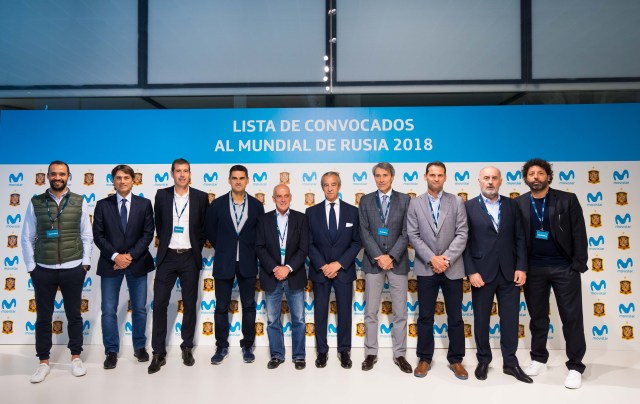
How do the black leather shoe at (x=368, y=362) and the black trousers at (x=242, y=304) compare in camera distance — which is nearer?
the black leather shoe at (x=368, y=362)

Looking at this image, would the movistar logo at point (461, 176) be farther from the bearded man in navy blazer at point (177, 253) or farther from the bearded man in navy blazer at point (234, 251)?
the bearded man in navy blazer at point (177, 253)

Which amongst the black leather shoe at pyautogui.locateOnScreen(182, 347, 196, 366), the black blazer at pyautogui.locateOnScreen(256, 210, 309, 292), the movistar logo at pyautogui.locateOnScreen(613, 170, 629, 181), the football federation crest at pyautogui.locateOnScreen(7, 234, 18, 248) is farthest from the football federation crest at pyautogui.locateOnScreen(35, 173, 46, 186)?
the movistar logo at pyautogui.locateOnScreen(613, 170, 629, 181)

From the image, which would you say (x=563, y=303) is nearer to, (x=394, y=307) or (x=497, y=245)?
(x=497, y=245)

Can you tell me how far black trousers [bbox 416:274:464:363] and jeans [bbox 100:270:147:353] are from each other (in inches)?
→ 103

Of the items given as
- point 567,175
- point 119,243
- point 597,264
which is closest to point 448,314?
point 597,264

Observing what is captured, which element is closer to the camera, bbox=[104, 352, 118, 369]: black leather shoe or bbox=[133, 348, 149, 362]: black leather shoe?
bbox=[104, 352, 118, 369]: black leather shoe

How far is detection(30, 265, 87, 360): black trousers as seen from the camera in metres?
3.78

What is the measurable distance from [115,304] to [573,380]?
4095mm

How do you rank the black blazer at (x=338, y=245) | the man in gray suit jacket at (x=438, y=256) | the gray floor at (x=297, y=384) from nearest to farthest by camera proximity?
the gray floor at (x=297, y=384), the man in gray suit jacket at (x=438, y=256), the black blazer at (x=338, y=245)

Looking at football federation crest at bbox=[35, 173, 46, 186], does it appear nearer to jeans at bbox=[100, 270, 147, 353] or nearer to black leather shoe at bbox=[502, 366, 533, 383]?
jeans at bbox=[100, 270, 147, 353]

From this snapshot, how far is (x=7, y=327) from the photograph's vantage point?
189 inches

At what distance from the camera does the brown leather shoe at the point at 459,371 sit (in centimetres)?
372

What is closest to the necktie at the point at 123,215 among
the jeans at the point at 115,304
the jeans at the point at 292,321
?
the jeans at the point at 115,304

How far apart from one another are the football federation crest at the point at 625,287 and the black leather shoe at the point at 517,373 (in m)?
1.81
